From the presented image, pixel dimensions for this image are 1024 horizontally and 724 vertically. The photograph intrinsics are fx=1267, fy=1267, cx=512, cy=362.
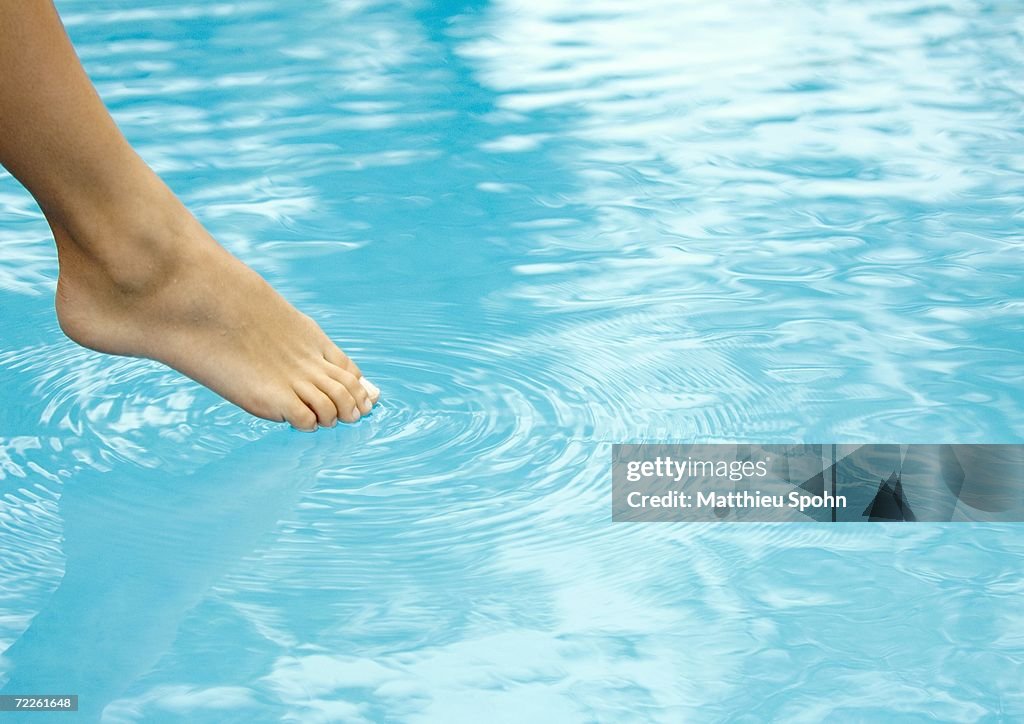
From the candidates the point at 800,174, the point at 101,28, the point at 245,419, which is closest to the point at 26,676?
the point at 245,419

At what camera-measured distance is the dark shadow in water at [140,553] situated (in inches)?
39.6

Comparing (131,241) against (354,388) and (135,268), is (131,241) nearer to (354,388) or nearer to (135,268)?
(135,268)

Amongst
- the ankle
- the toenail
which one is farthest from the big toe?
the ankle

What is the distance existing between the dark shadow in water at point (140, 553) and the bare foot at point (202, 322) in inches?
1.6

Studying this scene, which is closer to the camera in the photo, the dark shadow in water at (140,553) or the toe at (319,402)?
the dark shadow in water at (140,553)

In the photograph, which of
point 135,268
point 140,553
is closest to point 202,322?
point 135,268

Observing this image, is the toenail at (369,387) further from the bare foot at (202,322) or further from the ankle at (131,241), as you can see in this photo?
the ankle at (131,241)

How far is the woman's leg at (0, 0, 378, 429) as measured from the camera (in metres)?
1.07

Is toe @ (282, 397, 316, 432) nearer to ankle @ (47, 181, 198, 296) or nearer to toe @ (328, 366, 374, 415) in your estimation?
toe @ (328, 366, 374, 415)

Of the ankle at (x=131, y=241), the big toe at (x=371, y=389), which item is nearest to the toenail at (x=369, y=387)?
the big toe at (x=371, y=389)

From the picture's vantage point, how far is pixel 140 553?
1120 mm

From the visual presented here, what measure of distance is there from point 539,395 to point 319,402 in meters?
0.23

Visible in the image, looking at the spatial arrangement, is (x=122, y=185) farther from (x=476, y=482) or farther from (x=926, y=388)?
(x=926, y=388)

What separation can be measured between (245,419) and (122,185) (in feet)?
0.91
